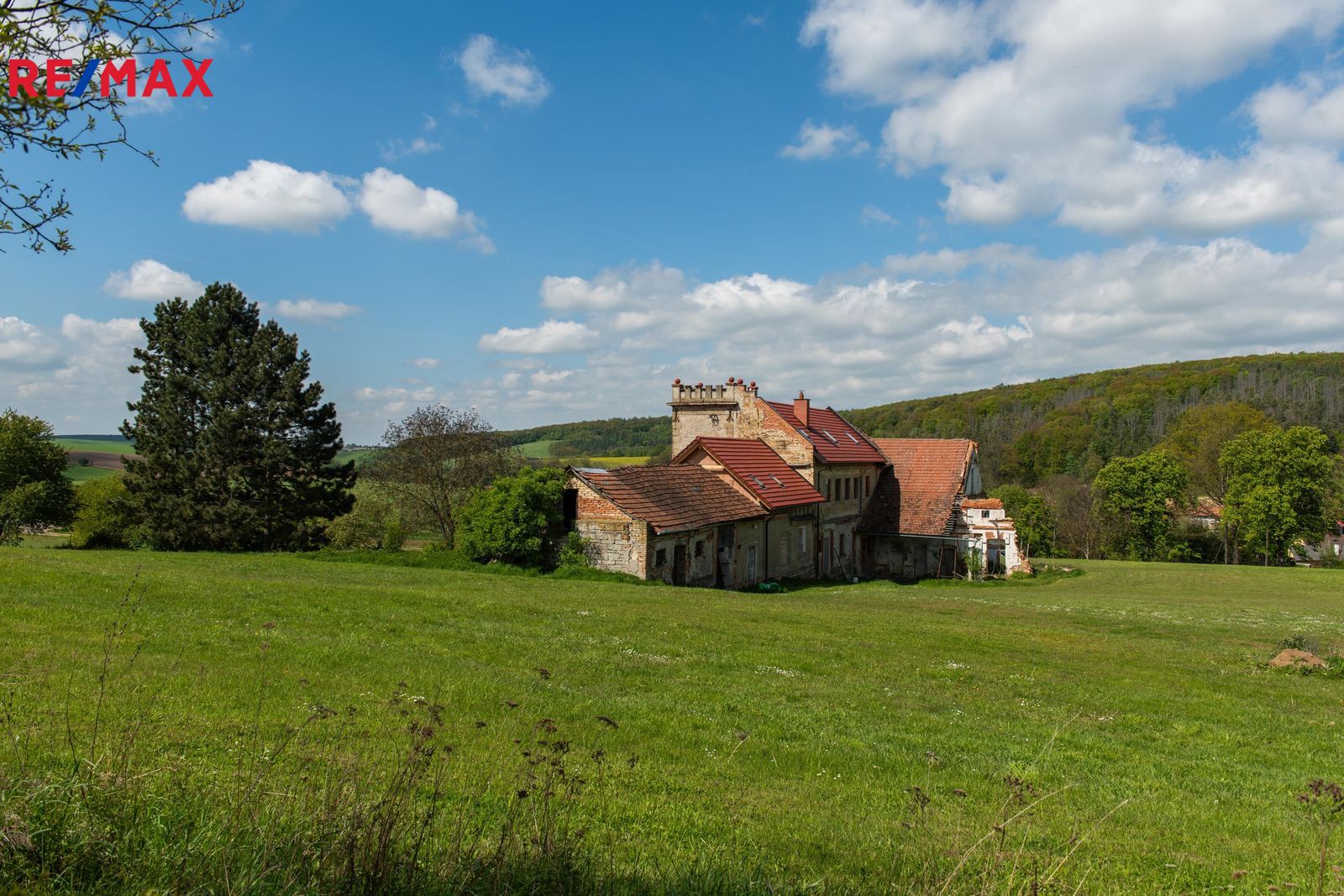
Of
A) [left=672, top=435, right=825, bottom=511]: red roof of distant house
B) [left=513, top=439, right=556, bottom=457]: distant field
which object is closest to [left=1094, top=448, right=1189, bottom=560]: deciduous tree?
[left=672, top=435, right=825, bottom=511]: red roof of distant house

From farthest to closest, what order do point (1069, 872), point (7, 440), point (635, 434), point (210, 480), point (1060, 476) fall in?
point (635, 434)
point (1060, 476)
point (7, 440)
point (210, 480)
point (1069, 872)

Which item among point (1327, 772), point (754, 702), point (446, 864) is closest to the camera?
point (446, 864)

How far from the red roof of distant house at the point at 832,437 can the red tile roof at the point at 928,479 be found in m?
1.60

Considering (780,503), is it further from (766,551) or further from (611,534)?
(611,534)

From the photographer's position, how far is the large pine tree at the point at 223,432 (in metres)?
35.8

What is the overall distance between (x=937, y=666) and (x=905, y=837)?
8.74 metres

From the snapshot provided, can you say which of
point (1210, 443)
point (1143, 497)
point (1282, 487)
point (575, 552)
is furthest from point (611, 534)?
point (1210, 443)

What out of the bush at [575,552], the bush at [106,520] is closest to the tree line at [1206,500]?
the bush at [575,552]

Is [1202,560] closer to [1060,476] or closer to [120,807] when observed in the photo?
[1060,476]

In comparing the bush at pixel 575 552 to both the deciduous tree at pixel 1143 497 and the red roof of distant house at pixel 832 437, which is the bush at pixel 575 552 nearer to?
the red roof of distant house at pixel 832 437

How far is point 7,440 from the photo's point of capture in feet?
144

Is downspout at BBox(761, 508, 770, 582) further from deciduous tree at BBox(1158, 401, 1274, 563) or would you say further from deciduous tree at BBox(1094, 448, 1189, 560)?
deciduous tree at BBox(1158, 401, 1274, 563)

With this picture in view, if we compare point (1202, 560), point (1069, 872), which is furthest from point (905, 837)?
point (1202, 560)

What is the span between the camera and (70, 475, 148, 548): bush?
37.8 meters
